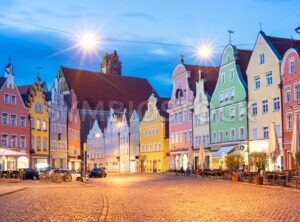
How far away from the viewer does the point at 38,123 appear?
2849 inches

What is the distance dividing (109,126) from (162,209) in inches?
3274

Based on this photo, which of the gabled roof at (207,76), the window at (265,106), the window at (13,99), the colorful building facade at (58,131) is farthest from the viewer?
the colorful building facade at (58,131)

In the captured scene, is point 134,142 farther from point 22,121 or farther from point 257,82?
point 257,82

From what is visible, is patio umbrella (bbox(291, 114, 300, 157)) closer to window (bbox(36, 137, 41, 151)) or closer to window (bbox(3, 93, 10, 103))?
window (bbox(3, 93, 10, 103))

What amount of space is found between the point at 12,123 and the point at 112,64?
8244 cm

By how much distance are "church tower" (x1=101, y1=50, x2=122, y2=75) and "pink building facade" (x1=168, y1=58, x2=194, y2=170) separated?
71.8 meters

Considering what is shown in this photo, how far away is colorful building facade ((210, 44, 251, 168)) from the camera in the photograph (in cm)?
5584

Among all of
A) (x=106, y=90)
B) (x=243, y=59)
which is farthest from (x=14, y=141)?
(x=106, y=90)

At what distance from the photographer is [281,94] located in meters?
49.4

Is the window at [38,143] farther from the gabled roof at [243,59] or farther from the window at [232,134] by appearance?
the gabled roof at [243,59]

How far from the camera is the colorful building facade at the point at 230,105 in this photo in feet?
183

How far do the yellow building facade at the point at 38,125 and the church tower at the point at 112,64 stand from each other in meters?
72.2

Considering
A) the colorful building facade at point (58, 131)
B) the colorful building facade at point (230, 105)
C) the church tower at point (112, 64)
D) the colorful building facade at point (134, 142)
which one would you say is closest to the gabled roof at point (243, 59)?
the colorful building facade at point (230, 105)

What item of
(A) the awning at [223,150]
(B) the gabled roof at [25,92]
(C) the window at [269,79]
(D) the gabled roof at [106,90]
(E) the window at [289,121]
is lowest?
(A) the awning at [223,150]
